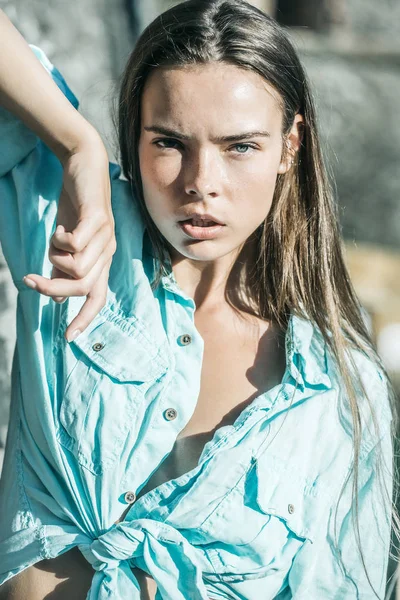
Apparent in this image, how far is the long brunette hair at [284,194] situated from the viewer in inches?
60.7

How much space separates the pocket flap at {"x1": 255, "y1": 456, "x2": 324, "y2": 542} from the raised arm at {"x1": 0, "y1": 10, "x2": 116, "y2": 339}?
486 mm

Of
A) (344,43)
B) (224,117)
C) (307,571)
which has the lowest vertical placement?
(307,571)

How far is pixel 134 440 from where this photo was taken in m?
1.52

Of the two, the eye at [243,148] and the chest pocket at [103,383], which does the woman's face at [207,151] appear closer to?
the eye at [243,148]

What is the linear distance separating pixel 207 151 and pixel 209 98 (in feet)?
0.31

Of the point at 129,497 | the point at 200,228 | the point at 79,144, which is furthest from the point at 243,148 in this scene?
the point at 129,497

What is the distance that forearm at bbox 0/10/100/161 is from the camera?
1.44m

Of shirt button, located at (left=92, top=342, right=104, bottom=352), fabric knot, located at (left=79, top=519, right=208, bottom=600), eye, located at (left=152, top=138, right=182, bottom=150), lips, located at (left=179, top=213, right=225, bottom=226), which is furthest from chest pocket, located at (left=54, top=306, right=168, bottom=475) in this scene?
eye, located at (left=152, top=138, right=182, bottom=150)

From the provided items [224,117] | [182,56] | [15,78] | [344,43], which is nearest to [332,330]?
[224,117]

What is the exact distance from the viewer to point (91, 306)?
1.26 m

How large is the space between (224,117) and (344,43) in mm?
3976

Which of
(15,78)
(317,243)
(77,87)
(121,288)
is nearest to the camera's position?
(15,78)

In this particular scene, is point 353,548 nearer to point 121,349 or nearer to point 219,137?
point 121,349

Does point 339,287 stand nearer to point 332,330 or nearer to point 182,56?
point 332,330
